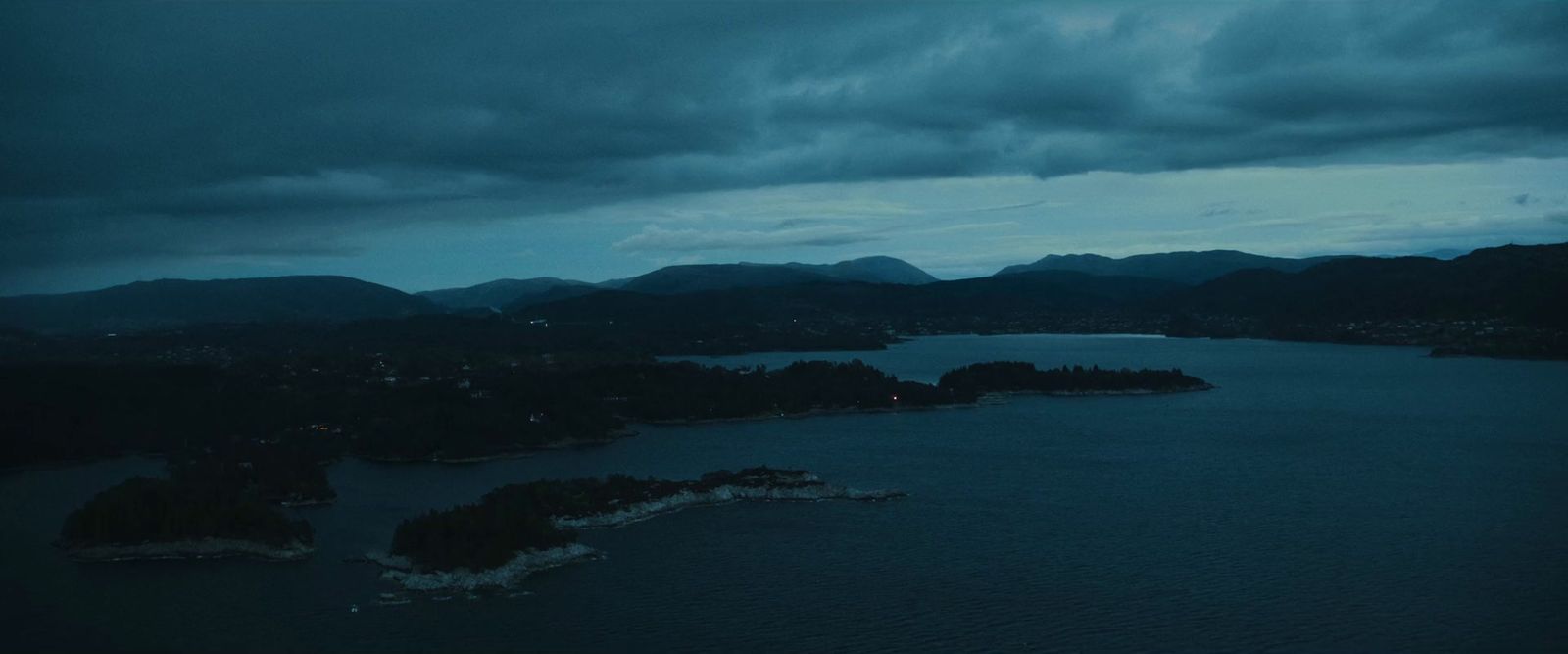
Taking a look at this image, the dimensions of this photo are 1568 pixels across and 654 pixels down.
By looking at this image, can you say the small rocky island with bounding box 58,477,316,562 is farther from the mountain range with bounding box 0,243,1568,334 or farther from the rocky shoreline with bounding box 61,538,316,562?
the mountain range with bounding box 0,243,1568,334

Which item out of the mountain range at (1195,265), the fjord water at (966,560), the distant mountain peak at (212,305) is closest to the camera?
the fjord water at (966,560)

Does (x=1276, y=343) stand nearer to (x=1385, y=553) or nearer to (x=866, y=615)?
(x=1385, y=553)

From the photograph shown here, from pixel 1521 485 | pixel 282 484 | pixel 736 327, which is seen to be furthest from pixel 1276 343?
pixel 282 484

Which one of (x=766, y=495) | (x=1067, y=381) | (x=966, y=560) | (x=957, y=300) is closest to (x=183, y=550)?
(x=766, y=495)

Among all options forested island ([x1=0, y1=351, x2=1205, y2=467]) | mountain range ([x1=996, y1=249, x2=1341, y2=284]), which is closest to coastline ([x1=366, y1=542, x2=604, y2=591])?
forested island ([x1=0, y1=351, x2=1205, y2=467])

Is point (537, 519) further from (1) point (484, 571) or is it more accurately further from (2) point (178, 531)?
(2) point (178, 531)

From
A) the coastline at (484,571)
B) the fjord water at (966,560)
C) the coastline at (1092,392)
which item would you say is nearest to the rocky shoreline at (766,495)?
the fjord water at (966,560)

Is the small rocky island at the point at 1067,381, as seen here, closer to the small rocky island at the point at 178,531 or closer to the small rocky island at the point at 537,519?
the small rocky island at the point at 537,519
